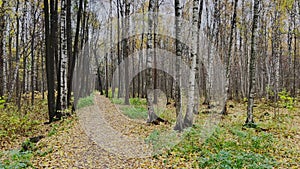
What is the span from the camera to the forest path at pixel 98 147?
7416mm

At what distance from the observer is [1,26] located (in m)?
18.2

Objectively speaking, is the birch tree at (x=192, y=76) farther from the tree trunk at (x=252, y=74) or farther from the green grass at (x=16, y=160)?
the green grass at (x=16, y=160)

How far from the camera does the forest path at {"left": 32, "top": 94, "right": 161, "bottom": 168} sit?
7.42 m

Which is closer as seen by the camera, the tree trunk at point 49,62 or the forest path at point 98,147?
the forest path at point 98,147

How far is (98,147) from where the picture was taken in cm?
897

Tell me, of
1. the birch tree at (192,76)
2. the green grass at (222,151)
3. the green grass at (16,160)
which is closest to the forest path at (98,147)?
the green grass at (16,160)

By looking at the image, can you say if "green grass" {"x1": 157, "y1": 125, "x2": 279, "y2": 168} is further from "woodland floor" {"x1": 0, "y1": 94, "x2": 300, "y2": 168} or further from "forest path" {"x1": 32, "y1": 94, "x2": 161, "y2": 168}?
"forest path" {"x1": 32, "y1": 94, "x2": 161, "y2": 168}

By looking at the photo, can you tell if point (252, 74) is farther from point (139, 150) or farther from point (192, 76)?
point (139, 150)

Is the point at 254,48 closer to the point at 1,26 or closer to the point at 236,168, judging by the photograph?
the point at 236,168

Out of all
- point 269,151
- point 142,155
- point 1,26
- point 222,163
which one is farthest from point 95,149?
point 1,26

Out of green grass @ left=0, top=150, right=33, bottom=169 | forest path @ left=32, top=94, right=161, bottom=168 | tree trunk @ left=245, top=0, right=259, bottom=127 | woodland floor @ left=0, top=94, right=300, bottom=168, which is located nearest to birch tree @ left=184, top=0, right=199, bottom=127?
woodland floor @ left=0, top=94, right=300, bottom=168

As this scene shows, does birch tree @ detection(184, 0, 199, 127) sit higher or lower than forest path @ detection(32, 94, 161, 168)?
higher

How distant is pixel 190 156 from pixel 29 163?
450 centimetres

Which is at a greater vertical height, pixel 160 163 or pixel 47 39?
pixel 47 39
